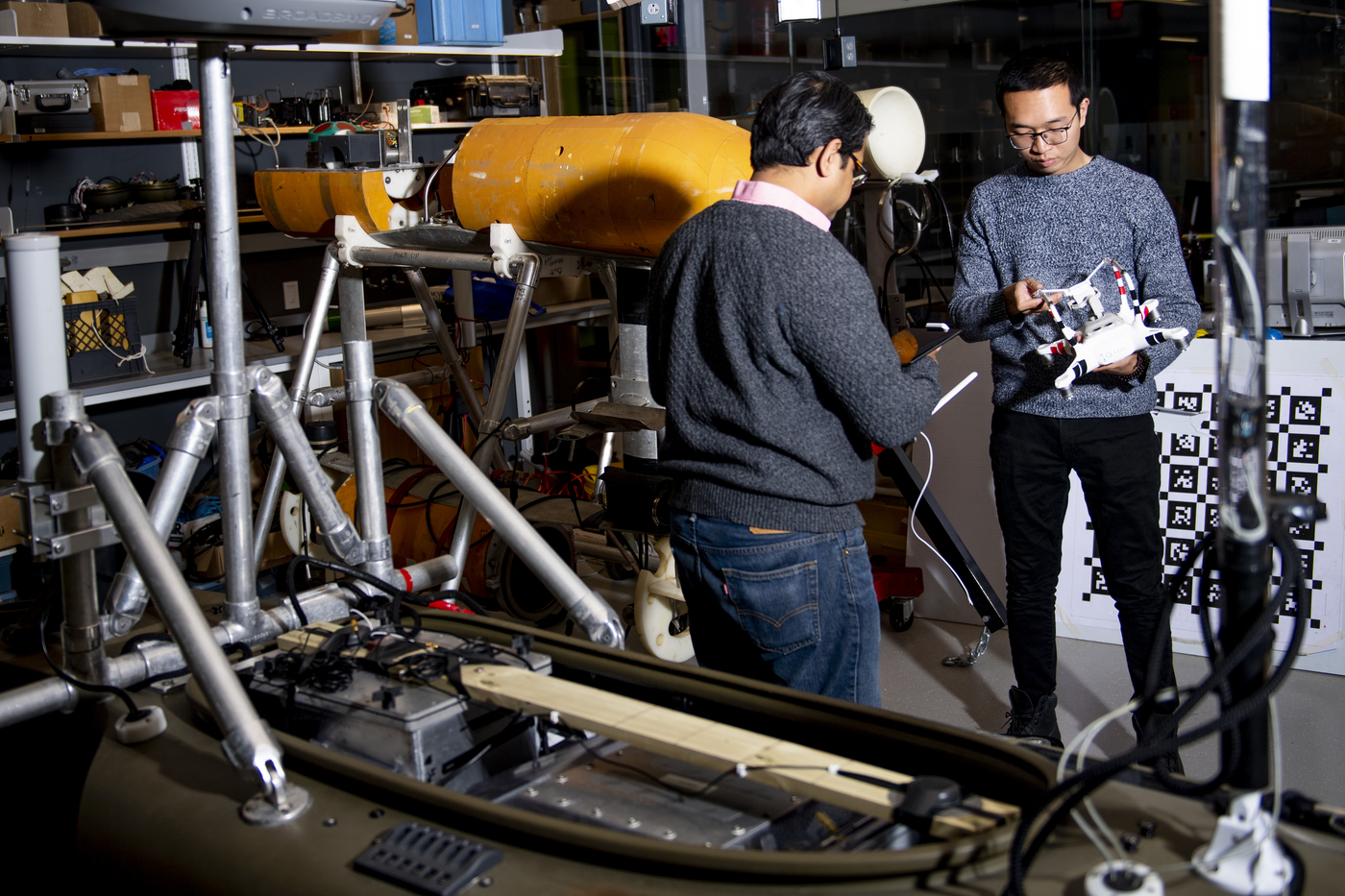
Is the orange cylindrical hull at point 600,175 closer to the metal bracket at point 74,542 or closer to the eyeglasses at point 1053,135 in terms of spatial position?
the eyeglasses at point 1053,135

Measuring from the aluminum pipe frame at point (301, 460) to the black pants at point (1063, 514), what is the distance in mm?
1365

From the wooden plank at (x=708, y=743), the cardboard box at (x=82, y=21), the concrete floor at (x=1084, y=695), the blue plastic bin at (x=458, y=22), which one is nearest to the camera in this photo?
the wooden plank at (x=708, y=743)

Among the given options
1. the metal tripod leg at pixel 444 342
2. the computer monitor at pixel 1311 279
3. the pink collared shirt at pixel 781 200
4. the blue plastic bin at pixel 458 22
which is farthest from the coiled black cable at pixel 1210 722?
the blue plastic bin at pixel 458 22

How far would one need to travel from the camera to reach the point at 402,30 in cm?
443

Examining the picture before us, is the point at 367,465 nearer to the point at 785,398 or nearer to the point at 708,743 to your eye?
the point at 785,398

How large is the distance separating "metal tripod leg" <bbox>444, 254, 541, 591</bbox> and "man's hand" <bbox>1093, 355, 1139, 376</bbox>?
1.27 meters

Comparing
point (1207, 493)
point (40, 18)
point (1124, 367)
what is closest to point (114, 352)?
point (40, 18)

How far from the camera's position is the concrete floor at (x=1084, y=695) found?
8.01 ft

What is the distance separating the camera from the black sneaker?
240cm

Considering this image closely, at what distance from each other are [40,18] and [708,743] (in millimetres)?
3770

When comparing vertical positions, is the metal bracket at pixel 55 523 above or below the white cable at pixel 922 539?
above

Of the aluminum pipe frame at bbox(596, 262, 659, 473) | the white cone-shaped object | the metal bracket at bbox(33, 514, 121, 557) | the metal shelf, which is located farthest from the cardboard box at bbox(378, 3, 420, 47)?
the metal bracket at bbox(33, 514, 121, 557)

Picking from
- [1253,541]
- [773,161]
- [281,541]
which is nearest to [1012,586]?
[773,161]

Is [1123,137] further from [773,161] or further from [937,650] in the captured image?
[773,161]
